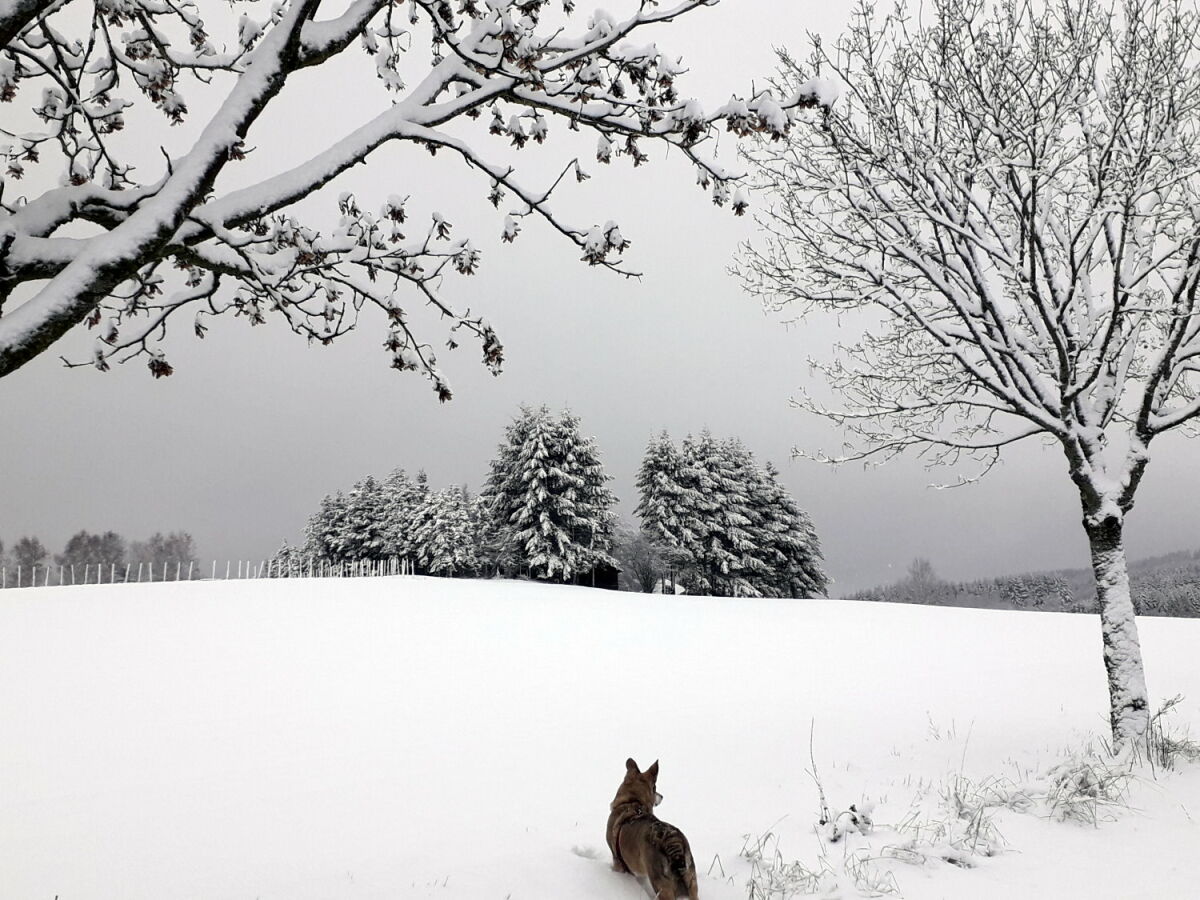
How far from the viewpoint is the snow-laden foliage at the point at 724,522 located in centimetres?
4322

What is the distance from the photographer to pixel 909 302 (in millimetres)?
7426

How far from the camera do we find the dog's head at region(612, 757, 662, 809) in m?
3.49

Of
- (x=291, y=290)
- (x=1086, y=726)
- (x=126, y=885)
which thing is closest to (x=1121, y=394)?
(x=1086, y=726)

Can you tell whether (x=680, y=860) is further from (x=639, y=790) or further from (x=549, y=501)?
(x=549, y=501)

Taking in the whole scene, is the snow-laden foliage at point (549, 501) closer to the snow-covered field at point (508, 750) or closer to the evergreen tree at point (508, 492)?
the evergreen tree at point (508, 492)

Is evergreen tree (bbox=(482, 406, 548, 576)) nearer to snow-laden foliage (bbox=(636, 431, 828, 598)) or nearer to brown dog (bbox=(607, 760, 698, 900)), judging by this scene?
snow-laden foliage (bbox=(636, 431, 828, 598))

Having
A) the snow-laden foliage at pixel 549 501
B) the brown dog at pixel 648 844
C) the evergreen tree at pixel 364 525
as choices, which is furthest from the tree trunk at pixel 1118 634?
the evergreen tree at pixel 364 525

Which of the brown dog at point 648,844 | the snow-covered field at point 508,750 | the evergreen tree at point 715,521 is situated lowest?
the snow-covered field at point 508,750

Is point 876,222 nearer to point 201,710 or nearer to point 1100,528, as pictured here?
point 1100,528

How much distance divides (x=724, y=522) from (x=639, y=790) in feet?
136

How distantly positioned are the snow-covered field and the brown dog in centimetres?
23

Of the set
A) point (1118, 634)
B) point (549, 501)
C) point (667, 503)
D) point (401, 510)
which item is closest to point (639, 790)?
point (1118, 634)

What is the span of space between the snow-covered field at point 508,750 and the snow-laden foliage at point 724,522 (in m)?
21.6

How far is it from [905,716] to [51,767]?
38.0 feet
